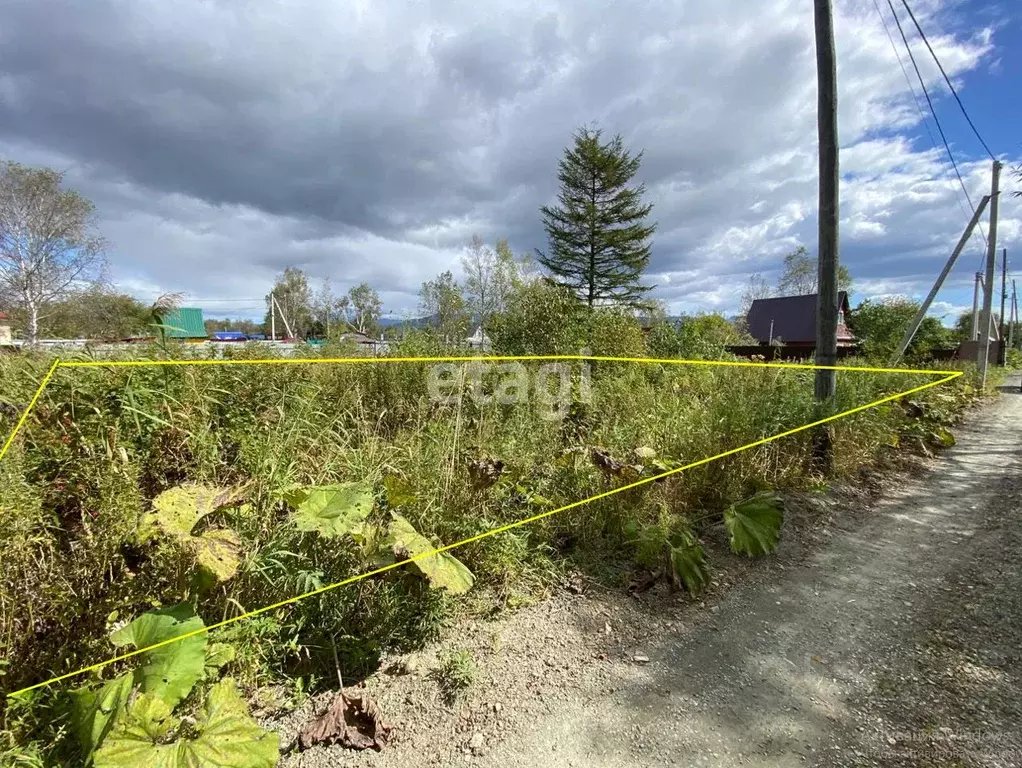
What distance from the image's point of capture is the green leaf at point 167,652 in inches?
56.4

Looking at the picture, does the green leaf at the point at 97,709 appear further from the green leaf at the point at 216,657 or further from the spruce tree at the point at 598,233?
the spruce tree at the point at 598,233

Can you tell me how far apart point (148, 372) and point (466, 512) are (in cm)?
193

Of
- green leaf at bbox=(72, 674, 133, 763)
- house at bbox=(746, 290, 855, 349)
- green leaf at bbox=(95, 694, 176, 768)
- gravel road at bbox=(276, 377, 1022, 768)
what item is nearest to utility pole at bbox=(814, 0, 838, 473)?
gravel road at bbox=(276, 377, 1022, 768)

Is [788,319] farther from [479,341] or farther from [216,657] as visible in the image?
[216,657]

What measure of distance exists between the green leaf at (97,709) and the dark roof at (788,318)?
3148 centimetres

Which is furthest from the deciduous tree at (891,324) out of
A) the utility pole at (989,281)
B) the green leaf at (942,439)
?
the green leaf at (942,439)

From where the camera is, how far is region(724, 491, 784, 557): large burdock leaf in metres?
2.69

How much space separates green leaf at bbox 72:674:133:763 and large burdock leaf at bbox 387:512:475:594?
92 centimetres

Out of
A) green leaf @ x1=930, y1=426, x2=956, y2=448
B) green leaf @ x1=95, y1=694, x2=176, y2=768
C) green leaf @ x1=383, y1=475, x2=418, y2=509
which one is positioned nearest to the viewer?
green leaf @ x1=95, y1=694, x2=176, y2=768

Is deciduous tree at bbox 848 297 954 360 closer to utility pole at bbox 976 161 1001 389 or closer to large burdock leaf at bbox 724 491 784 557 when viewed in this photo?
utility pole at bbox 976 161 1001 389

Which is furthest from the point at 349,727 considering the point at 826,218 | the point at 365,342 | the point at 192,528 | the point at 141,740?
the point at 826,218

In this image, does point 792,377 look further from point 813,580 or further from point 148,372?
point 148,372

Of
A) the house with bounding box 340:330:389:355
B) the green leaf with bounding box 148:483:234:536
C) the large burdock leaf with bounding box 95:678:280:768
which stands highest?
the house with bounding box 340:330:389:355

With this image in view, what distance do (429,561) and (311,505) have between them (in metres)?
0.56
